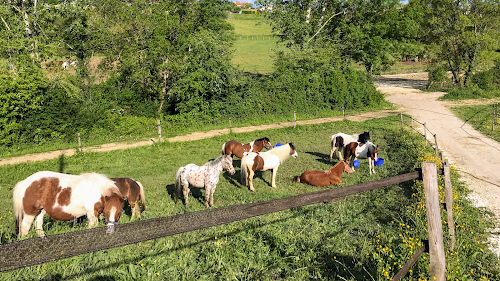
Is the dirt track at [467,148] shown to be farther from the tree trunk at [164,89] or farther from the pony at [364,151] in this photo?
the tree trunk at [164,89]

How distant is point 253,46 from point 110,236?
63.1 meters

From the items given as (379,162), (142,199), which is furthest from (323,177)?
(142,199)

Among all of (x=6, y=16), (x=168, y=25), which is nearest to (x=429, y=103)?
(x=168, y=25)

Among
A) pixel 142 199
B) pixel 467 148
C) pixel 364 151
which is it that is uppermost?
pixel 142 199

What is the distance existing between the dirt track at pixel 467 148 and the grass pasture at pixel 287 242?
704 mm

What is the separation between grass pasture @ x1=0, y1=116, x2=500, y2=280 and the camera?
13.7 ft

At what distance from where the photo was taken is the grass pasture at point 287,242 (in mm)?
4172

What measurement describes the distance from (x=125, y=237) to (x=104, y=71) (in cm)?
2355

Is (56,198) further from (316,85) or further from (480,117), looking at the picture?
(480,117)

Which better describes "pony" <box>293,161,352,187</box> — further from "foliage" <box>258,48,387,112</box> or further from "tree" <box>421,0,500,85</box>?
"tree" <box>421,0,500,85</box>

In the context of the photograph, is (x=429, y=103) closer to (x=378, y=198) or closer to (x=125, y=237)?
(x=378, y=198)

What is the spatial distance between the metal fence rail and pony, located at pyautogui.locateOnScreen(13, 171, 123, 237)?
4846mm

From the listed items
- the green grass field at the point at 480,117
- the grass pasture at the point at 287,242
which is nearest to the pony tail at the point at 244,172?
the grass pasture at the point at 287,242

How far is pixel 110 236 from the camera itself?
1.73 m
